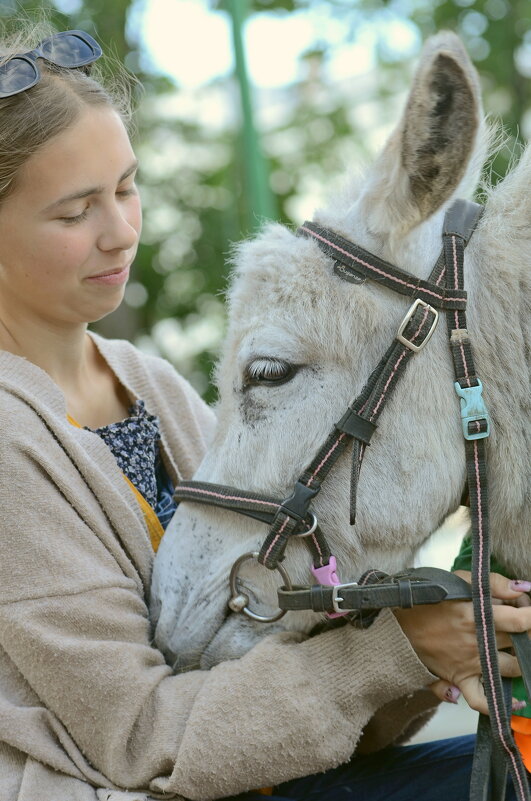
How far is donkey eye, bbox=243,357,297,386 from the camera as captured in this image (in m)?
2.05

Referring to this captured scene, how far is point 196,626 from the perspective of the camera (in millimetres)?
2143

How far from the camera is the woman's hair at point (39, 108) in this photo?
2107 millimetres

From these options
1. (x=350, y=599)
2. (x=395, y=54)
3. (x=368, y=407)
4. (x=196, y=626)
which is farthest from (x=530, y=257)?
(x=395, y=54)

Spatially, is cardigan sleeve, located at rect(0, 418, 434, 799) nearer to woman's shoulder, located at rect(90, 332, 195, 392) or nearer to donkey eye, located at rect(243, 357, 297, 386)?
donkey eye, located at rect(243, 357, 297, 386)

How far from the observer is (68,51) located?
2.35 metres

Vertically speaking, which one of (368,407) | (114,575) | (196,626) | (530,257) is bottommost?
(196,626)

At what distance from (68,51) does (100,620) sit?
1.56m

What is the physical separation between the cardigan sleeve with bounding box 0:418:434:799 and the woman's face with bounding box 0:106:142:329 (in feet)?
1.56

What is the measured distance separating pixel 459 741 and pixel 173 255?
7015mm

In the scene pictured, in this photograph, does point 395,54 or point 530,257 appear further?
point 395,54

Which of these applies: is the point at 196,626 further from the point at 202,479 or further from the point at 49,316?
the point at 49,316

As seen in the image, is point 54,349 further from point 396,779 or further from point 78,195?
point 396,779

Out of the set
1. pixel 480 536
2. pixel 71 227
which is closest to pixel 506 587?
pixel 480 536

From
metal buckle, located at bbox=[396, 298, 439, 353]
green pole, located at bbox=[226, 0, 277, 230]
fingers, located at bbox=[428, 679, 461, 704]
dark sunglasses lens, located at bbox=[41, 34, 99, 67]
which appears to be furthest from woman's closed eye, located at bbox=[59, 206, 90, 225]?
green pole, located at bbox=[226, 0, 277, 230]
